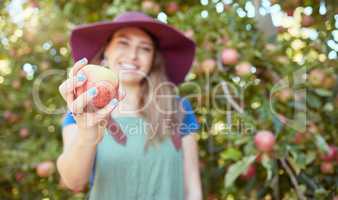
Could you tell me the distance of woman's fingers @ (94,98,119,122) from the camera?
40.8 inches

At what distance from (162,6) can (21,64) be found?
724mm

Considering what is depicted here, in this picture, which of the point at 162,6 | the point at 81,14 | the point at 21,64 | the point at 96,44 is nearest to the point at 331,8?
the point at 96,44

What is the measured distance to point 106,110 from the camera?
1038 mm

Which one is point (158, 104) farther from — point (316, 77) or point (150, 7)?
point (150, 7)

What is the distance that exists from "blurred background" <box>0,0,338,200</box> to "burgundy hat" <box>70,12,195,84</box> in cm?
25

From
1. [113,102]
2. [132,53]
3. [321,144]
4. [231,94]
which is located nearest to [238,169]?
[321,144]

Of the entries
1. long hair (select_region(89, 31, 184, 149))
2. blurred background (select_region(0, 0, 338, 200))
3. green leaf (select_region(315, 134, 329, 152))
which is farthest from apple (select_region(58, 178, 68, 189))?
green leaf (select_region(315, 134, 329, 152))

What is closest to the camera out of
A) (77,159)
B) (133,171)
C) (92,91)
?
(92,91)

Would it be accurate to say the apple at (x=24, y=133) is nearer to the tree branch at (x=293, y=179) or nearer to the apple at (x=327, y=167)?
the tree branch at (x=293, y=179)

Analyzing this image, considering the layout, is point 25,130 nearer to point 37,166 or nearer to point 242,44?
point 37,166

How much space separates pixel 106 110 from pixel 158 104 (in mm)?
586

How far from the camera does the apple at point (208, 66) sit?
2080mm

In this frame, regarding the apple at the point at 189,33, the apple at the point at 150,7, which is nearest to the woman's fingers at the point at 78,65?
the apple at the point at 189,33

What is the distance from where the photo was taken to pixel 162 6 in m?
2.49
